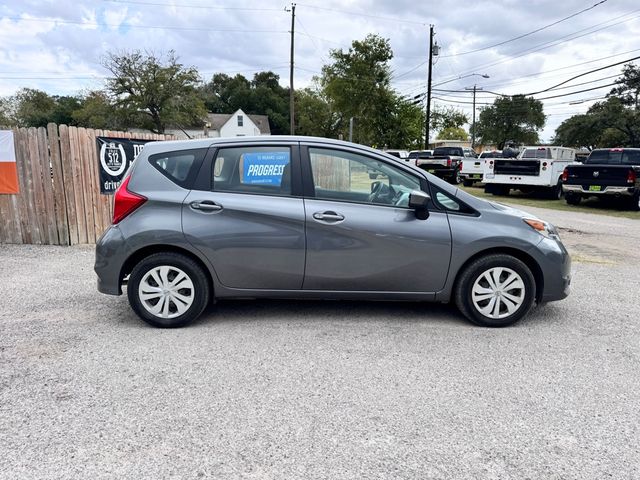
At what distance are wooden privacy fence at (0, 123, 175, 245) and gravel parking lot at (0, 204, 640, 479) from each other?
9.75 ft

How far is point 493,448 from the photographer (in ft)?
8.32

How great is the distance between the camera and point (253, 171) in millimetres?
4234

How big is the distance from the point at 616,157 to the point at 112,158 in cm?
1618

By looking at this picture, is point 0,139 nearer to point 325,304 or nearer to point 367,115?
point 325,304

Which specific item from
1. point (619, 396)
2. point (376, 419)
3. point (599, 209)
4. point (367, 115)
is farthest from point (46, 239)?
point (367, 115)

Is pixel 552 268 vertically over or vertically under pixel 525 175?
under

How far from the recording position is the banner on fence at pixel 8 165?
23.8ft

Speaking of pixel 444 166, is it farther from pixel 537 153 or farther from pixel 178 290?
pixel 178 290

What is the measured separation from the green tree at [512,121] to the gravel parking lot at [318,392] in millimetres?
75400

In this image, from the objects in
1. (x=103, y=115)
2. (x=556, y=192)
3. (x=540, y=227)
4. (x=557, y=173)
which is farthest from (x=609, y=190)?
(x=103, y=115)

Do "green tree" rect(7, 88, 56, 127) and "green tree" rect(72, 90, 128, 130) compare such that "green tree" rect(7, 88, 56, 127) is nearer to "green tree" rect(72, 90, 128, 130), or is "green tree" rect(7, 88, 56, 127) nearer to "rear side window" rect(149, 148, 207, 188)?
"green tree" rect(72, 90, 128, 130)

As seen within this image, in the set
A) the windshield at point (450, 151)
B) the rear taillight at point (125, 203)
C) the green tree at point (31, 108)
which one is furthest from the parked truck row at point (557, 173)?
the green tree at point (31, 108)

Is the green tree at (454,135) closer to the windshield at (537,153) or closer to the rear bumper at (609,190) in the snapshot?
the windshield at (537,153)

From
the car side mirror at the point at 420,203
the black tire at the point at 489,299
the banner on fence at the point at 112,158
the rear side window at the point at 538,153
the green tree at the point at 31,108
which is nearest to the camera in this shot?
the car side mirror at the point at 420,203
